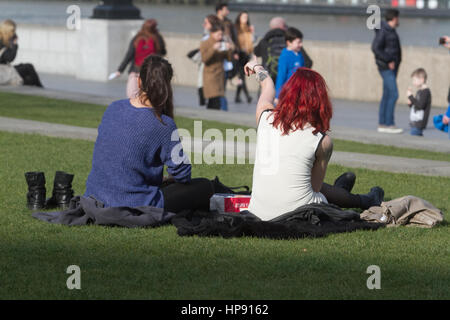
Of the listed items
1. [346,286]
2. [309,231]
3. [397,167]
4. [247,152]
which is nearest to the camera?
[346,286]

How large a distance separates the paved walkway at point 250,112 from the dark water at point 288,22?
91.7 feet

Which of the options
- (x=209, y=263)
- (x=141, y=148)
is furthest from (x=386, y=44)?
(x=209, y=263)

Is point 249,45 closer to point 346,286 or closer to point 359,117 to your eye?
point 359,117

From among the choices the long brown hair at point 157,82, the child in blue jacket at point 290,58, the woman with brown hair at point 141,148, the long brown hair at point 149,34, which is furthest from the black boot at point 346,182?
the long brown hair at point 149,34

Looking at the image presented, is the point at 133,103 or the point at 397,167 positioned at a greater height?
the point at 133,103

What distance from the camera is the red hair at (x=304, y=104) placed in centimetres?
684

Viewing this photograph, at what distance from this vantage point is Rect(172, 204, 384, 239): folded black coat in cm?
682

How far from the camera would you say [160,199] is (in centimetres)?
719

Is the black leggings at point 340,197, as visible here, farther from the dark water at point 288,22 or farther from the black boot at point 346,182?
the dark water at point 288,22

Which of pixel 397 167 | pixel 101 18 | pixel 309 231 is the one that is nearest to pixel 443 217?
pixel 309 231

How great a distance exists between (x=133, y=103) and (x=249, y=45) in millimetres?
10617

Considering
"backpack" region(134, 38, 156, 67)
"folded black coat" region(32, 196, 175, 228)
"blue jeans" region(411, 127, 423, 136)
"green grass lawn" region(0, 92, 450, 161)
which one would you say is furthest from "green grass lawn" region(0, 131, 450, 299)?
"backpack" region(134, 38, 156, 67)

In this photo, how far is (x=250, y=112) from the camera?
16750mm

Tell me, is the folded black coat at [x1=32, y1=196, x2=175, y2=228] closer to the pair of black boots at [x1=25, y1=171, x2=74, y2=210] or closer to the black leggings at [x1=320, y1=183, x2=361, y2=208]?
the pair of black boots at [x1=25, y1=171, x2=74, y2=210]
